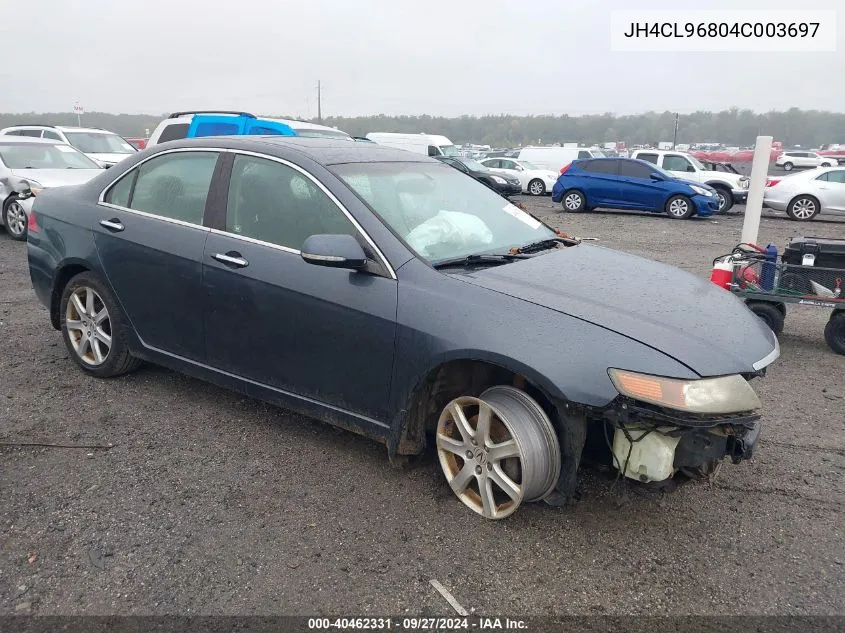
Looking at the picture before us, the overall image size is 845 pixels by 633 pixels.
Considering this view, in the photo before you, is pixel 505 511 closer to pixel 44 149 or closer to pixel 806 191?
pixel 44 149

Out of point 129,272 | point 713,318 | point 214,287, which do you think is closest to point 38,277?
point 129,272

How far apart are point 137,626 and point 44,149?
436 inches

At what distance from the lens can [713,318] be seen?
123 inches

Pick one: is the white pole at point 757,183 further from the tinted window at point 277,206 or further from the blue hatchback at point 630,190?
the blue hatchback at point 630,190

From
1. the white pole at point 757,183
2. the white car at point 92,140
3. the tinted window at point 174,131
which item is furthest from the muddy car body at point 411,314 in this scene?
the white car at point 92,140

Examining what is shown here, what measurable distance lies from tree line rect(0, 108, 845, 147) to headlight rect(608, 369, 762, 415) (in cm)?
5243

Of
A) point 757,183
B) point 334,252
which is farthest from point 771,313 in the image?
point 334,252

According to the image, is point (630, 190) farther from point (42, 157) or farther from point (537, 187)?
point (42, 157)

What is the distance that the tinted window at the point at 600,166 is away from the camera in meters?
18.0

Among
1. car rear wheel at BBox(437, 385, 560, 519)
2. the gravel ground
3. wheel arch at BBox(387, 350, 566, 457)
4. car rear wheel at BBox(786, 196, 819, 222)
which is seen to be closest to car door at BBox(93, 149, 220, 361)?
the gravel ground

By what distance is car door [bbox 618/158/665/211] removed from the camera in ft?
57.0

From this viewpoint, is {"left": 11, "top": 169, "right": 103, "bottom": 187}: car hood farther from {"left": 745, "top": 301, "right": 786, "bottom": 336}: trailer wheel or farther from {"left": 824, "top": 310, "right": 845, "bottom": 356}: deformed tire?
{"left": 824, "top": 310, "right": 845, "bottom": 356}: deformed tire

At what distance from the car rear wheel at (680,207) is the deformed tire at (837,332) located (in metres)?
12.0

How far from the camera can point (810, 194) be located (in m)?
17.1
